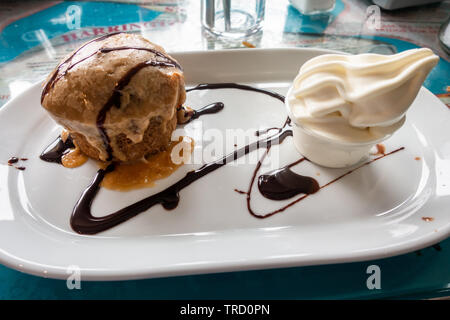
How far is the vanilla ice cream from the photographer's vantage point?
3.86ft

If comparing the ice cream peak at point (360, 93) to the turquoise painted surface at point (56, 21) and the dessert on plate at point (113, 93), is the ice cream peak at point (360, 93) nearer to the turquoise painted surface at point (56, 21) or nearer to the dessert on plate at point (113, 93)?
the dessert on plate at point (113, 93)

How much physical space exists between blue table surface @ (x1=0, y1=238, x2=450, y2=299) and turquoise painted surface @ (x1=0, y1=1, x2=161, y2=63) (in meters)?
1.84

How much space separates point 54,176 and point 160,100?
0.61 metres

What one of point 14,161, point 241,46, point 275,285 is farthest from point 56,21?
point 275,285

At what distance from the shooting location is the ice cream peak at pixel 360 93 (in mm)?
1175

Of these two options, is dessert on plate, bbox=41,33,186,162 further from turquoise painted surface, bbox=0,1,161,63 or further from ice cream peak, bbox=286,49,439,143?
turquoise painted surface, bbox=0,1,161,63

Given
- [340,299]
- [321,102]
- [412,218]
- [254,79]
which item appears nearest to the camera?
[340,299]

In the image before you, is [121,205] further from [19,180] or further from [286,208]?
[286,208]

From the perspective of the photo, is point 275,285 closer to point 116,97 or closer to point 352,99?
point 352,99

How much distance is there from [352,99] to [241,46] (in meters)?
1.37

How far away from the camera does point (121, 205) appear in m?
1.29

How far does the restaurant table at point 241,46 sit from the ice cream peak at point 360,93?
1.73 ft

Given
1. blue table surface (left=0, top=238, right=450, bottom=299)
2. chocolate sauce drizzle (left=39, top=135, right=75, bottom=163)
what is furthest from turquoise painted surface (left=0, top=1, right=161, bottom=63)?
blue table surface (left=0, top=238, right=450, bottom=299)
